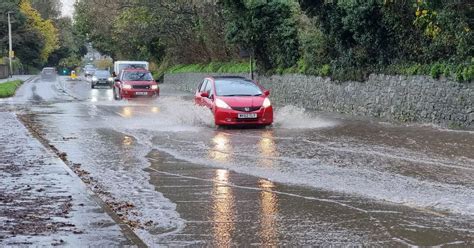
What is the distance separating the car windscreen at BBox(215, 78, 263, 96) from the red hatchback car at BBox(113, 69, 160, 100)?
13.2 m

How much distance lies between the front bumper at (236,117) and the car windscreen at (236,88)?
883 millimetres

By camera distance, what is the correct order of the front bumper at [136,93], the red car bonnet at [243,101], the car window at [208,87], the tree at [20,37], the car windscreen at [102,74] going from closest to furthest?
the red car bonnet at [243,101], the car window at [208,87], the front bumper at [136,93], the car windscreen at [102,74], the tree at [20,37]

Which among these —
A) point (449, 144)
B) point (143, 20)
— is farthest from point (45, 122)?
point (143, 20)

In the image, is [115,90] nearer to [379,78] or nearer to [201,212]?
[379,78]

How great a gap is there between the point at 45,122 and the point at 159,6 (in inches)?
968

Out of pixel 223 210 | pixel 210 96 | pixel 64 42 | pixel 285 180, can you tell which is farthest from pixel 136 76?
pixel 64 42

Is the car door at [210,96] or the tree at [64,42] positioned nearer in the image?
the car door at [210,96]

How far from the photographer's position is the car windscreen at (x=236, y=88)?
18688 millimetres

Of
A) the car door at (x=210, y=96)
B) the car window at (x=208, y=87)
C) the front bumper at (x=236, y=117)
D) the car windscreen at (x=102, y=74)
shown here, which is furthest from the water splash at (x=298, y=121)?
the car windscreen at (x=102, y=74)

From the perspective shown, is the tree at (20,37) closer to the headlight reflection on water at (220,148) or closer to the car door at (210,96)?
the car door at (210,96)

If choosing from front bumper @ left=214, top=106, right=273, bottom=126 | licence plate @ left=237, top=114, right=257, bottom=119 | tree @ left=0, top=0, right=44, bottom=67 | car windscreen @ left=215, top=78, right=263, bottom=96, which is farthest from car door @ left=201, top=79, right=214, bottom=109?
tree @ left=0, top=0, right=44, bottom=67

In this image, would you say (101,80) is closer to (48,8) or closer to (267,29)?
(267,29)

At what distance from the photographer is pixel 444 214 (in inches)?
299

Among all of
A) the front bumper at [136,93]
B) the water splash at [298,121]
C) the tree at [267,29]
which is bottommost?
the water splash at [298,121]
